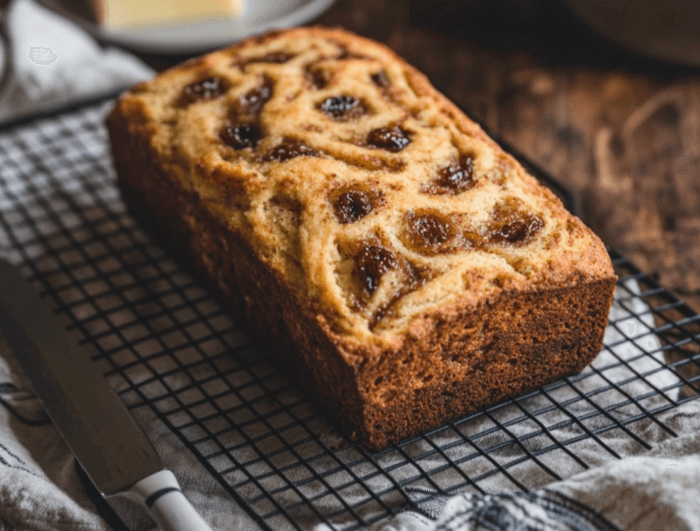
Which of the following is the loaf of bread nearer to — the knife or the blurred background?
the knife

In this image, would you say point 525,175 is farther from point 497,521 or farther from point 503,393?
point 497,521

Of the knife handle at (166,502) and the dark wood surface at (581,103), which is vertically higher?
the dark wood surface at (581,103)

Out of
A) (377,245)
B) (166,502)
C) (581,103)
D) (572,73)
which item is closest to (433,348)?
(377,245)

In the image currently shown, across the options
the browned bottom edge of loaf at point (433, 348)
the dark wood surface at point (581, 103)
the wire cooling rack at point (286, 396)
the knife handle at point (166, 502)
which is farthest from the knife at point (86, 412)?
the dark wood surface at point (581, 103)

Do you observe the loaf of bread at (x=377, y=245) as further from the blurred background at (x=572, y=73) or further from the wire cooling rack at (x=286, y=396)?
the blurred background at (x=572, y=73)

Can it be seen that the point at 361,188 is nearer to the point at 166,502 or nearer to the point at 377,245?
the point at 377,245

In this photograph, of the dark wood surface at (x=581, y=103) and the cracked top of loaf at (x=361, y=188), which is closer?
the cracked top of loaf at (x=361, y=188)

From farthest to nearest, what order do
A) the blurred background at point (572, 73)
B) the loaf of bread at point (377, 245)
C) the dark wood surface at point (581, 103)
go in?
the blurred background at point (572, 73)
the dark wood surface at point (581, 103)
the loaf of bread at point (377, 245)

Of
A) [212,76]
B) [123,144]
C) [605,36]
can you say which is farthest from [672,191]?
[123,144]

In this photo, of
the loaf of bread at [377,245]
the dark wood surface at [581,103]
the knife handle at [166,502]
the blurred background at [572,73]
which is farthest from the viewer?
the blurred background at [572,73]
